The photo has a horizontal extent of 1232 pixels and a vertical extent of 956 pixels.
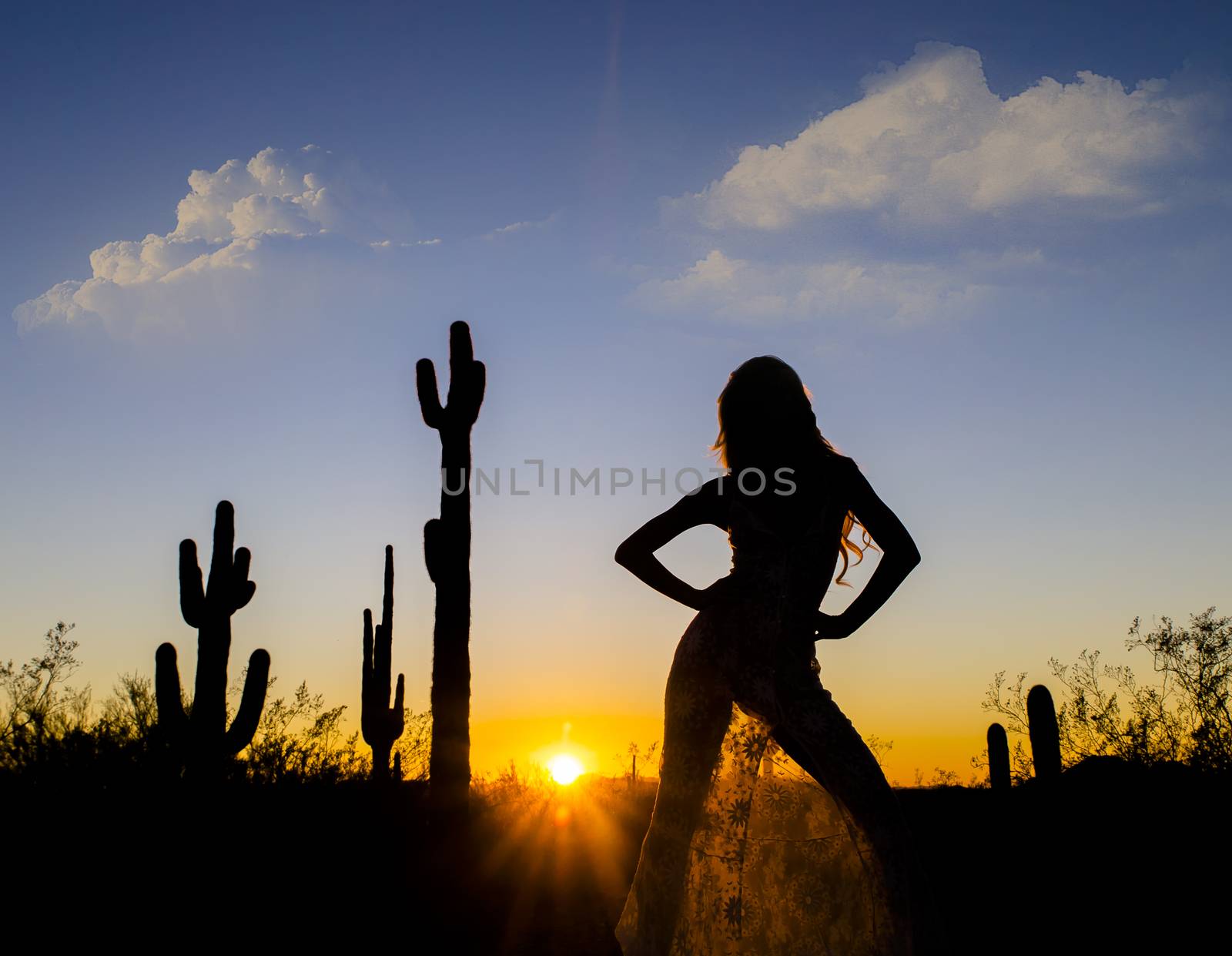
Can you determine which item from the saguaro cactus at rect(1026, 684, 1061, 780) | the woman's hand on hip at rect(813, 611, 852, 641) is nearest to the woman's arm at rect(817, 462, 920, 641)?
the woman's hand on hip at rect(813, 611, 852, 641)

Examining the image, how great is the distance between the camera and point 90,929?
207 inches

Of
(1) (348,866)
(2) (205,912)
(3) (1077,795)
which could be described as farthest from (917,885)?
(3) (1077,795)

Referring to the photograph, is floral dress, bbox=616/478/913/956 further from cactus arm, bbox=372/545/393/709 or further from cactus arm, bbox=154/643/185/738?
cactus arm, bbox=372/545/393/709

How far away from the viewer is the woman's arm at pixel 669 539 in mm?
2951

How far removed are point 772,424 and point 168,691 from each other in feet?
29.7

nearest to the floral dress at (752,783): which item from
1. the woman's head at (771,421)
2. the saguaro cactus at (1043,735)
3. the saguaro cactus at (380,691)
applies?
the woman's head at (771,421)

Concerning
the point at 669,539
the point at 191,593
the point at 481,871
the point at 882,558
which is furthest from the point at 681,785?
the point at 191,593

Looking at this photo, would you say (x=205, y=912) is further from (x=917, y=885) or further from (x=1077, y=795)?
(x=1077, y=795)

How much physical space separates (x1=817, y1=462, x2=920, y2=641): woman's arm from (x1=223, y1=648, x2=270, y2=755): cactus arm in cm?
871

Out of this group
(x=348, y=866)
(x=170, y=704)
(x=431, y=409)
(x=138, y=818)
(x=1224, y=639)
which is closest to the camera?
(x=348, y=866)

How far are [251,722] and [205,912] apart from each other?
14.6 feet

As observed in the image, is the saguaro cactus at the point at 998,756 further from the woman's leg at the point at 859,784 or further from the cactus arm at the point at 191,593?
the woman's leg at the point at 859,784

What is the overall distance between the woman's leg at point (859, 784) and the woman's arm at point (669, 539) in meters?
0.47

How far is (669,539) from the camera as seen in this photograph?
3043 mm
